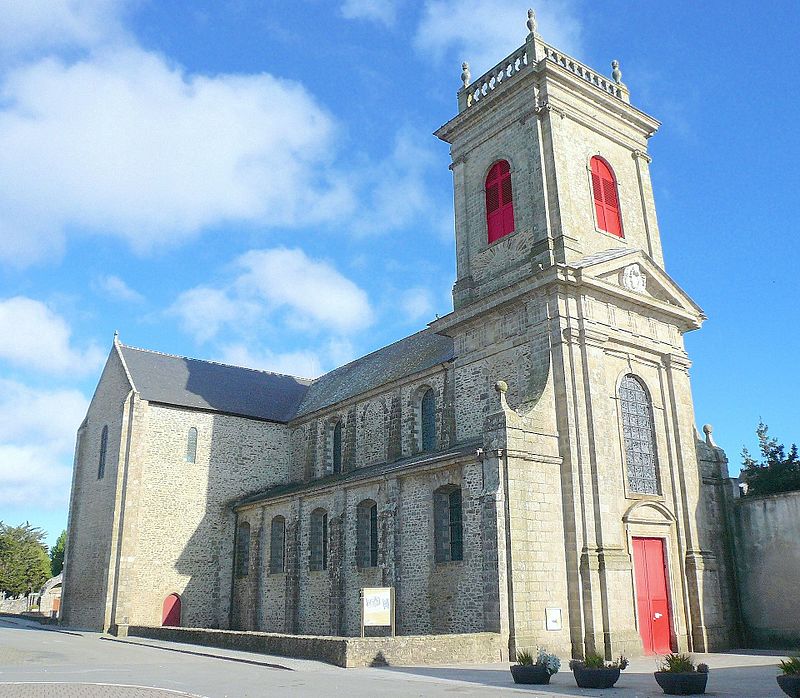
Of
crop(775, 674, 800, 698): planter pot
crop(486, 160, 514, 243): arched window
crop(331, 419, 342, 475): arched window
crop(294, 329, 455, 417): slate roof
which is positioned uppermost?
crop(486, 160, 514, 243): arched window

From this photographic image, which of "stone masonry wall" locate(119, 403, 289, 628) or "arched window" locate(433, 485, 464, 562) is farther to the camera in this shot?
"stone masonry wall" locate(119, 403, 289, 628)

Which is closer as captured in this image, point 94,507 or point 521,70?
point 521,70

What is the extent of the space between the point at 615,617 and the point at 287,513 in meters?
14.5

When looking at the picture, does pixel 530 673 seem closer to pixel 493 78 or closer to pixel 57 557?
pixel 493 78

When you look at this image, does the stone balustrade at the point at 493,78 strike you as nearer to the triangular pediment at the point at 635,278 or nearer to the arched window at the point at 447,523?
the triangular pediment at the point at 635,278

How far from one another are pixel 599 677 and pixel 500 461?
6978 millimetres

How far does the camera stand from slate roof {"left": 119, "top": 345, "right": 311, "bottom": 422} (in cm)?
3409

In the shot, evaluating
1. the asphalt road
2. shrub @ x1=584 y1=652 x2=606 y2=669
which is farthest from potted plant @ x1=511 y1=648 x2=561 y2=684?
shrub @ x1=584 y1=652 x2=606 y2=669

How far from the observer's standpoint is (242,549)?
3312cm

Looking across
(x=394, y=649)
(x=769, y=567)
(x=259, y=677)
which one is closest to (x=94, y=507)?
(x=394, y=649)

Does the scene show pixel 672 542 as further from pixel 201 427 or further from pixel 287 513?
pixel 201 427

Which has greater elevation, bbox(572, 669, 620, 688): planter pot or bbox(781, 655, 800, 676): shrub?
bbox(781, 655, 800, 676): shrub

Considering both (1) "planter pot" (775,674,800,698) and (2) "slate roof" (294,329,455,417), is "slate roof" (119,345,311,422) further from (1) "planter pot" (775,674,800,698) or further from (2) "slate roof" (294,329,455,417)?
(1) "planter pot" (775,674,800,698)

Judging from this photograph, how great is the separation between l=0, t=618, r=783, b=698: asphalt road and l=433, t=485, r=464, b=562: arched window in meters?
4.73
